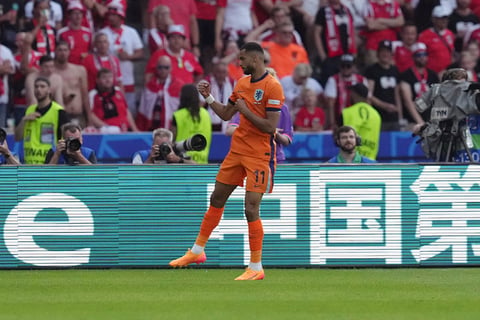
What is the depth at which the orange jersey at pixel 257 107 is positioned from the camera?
9328 millimetres

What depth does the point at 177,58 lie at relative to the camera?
15.8 meters

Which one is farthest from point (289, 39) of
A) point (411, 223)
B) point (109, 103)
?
point (411, 223)

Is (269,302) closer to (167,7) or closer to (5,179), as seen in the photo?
(5,179)

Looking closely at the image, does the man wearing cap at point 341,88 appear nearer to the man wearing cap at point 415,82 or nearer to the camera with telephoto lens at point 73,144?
the man wearing cap at point 415,82

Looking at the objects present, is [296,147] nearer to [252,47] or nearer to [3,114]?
[3,114]

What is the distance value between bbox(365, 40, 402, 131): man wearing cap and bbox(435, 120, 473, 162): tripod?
4.12 metres

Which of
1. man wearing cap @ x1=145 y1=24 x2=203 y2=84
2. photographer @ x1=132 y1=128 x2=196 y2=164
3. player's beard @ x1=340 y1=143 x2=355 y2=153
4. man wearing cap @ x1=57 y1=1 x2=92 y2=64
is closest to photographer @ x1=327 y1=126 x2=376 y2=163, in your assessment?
player's beard @ x1=340 y1=143 x2=355 y2=153

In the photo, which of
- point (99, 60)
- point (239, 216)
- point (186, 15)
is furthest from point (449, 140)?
point (99, 60)

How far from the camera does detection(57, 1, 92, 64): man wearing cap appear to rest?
50.7 feet

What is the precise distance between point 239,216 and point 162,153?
1.18m

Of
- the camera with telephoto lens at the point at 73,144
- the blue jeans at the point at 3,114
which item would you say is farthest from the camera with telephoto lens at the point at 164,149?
the blue jeans at the point at 3,114

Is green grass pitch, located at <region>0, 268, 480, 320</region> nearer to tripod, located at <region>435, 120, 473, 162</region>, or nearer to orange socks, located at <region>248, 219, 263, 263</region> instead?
orange socks, located at <region>248, 219, 263, 263</region>

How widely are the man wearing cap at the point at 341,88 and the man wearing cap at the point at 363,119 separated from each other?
1.49m

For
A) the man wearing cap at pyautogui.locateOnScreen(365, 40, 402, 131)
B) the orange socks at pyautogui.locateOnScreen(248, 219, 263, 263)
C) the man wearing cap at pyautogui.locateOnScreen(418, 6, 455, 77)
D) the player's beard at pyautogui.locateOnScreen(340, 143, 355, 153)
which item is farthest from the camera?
the man wearing cap at pyautogui.locateOnScreen(418, 6, 455, 77)
